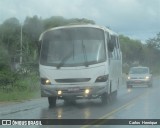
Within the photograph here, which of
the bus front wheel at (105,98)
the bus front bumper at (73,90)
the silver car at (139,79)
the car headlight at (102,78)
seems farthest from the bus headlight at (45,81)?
the silver car at (139,79)

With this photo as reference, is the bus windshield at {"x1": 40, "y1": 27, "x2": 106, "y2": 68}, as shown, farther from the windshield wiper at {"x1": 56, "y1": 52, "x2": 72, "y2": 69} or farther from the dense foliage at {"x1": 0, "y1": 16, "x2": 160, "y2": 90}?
the dense foliage at {"x1": 0, "y1": 16, "x2": 160, "y2": 90}

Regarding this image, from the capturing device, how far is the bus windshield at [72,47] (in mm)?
19453

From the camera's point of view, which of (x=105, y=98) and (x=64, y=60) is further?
(x=105, y=98)

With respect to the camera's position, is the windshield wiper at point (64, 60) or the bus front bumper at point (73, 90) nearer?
the bus front bumper at point (73, 90)

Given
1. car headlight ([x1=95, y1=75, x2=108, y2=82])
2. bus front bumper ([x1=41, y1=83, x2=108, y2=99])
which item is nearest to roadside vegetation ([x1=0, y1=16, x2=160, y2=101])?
bus front bumper ([x1=41, y1=83, x2=108, y2=99])

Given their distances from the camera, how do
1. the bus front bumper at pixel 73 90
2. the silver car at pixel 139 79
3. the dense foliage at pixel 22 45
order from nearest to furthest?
the dense foliage at pixel 22 45, the bus front bumper at pixel 73 90, the silver car at pixel 139 79

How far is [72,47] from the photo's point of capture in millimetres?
19750

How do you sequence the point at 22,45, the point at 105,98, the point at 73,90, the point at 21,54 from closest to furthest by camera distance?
1. the point at 73,90
2. the point at 105,98
3. the point at 22,45
4. the point at 21,54

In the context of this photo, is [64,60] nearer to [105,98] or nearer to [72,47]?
[72,47]

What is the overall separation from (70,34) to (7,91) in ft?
35.1

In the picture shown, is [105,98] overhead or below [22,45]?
below

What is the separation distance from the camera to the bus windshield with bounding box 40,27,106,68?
19453 mm

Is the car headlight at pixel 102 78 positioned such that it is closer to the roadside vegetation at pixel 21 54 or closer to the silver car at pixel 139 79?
the roadside vegetation at pixel 21 54

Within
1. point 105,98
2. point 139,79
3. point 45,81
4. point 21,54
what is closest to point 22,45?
point 45,81
